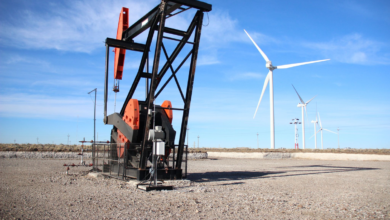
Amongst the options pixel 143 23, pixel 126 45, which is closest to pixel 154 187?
pixel 143 23

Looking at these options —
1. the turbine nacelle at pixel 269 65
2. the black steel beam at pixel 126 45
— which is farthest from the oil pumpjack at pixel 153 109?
the turbine nacelle at pixel 269 65

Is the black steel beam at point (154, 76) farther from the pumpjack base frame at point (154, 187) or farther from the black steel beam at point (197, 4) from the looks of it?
the pumpjack base frame at point (154, 187)

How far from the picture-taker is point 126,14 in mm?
15008

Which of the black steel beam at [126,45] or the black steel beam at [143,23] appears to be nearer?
the black steel beam at [143,23]

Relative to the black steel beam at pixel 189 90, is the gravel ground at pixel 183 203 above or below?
below

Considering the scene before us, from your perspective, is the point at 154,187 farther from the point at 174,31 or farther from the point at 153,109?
the point at 174,31

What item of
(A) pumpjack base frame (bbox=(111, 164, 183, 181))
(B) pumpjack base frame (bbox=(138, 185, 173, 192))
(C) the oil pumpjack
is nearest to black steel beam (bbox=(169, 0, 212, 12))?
(C) the oil pumpjack

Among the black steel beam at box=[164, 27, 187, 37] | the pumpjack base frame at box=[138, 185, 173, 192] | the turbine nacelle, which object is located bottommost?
the pumpjack base frame at box=[138, 185, 173, 192]

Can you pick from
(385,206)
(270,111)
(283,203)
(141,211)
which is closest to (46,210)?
(141,211)

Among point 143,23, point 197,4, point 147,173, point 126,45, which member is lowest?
point 147,173

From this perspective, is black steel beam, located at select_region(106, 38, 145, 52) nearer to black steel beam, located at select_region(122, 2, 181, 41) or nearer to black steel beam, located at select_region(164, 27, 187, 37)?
black steel beam, located at select_region(122, 2, 181, 41)

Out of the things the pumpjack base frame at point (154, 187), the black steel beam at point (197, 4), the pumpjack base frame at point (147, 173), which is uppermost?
the black steel beam at point (197, 4)

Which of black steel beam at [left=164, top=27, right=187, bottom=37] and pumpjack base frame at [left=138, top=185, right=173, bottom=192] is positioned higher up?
black steel beam at [left=164, top=27, right=187, bottom=37]

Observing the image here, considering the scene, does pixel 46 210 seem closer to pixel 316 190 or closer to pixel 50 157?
pixel 316 190
